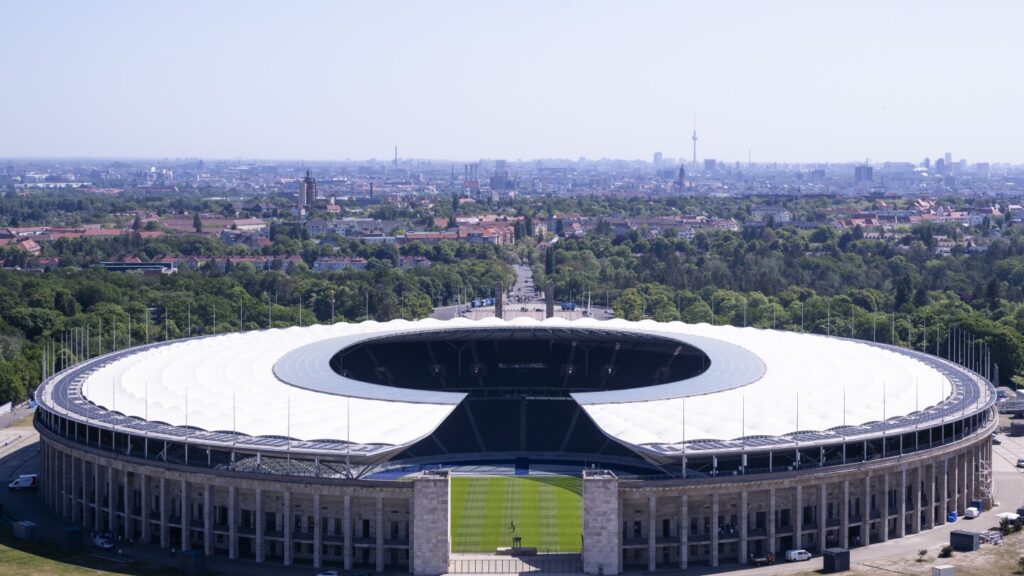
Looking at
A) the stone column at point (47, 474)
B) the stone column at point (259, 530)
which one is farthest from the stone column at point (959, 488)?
the stone column at point (47, 474)

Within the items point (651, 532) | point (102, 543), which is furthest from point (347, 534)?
point (651, 532)

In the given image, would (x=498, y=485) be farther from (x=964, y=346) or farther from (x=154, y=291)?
(x=154, y=291)

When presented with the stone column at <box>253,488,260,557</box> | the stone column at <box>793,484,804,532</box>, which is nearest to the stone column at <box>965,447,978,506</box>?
the stone column at <box>793,484,804,532</box>

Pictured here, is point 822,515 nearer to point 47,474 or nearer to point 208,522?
point 208,522

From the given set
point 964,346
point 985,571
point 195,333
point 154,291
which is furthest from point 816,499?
point 154,291

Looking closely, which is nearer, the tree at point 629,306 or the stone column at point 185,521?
the stone column at point 185,521

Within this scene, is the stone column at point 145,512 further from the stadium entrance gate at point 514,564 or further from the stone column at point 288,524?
the stadium entrance gate at point 514,564

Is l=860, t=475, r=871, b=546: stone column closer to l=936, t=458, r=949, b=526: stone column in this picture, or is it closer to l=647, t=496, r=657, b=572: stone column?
l=936, t=458, r=949, b=526: stone column
